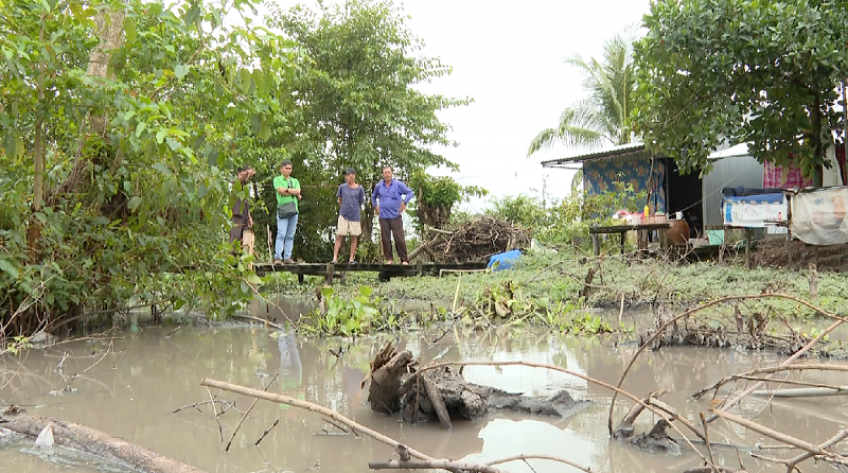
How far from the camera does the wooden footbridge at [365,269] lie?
9.85m

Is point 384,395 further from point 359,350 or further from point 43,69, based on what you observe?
point 43,69

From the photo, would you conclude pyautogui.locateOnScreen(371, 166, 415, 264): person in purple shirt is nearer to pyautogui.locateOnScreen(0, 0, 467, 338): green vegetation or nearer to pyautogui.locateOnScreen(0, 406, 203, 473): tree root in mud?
pyautogui.locateOnScreen(0, 0, 467, 338): green vegetation

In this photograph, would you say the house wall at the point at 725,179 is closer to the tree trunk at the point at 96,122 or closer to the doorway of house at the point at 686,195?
the doorway of house at the point at 686,195

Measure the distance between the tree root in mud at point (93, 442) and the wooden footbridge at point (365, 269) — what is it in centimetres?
606

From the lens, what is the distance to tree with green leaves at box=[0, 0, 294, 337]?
14.2 feet

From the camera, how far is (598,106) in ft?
73.9

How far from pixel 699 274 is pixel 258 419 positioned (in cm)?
746

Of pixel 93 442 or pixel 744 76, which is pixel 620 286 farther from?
pixel 93 442

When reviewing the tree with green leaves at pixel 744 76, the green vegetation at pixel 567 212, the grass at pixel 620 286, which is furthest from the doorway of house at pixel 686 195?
the grass at pixel 620 286

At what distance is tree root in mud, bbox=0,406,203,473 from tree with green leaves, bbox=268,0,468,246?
40.5 ft

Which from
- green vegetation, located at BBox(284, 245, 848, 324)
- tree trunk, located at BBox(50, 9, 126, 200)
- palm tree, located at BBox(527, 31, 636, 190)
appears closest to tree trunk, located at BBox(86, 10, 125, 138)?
tree trunk, located at BBox(50, 9, 126, 200)

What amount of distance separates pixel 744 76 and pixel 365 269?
6425 mm

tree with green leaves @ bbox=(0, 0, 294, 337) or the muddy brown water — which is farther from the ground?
tree with green leaves @ bbox=(0, 0, 294, 337)

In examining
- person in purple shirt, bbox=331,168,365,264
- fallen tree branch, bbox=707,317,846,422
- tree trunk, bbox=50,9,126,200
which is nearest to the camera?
fallen tree branch, bbox=707,317,846,422
